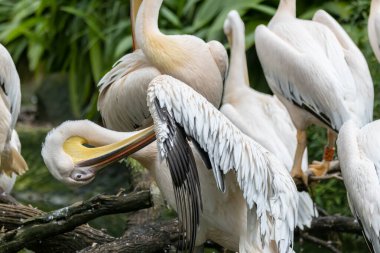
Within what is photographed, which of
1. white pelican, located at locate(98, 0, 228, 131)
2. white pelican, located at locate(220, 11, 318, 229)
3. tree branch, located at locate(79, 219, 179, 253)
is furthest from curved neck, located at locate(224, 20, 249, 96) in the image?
tree branch, located at locate(79, 219, 179, 253)

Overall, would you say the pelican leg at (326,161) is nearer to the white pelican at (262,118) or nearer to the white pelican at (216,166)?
the white pelican at (262,118)

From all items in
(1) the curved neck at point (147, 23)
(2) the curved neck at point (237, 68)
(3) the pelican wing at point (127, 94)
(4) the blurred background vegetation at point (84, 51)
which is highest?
(1) the curved neck at point (147, 23)

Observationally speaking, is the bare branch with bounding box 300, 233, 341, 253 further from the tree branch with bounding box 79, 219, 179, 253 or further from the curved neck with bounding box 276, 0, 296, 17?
the curved neck with bounding box 276, 0, 296, 17

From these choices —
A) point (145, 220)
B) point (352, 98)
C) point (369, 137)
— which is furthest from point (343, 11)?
point (369, 137)

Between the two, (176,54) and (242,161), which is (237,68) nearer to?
(176,54)

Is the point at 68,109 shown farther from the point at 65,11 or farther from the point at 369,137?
the point at 369,137

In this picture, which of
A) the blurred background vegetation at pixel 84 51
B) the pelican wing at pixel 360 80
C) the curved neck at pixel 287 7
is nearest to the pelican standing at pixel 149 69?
the pelican wing at pixel 360 80

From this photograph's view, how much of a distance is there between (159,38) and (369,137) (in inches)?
54.9

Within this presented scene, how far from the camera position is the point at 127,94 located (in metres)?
5.44

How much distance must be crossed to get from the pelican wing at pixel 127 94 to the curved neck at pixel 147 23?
18 cm

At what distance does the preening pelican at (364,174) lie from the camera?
406 cm

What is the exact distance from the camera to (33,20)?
34.8ft

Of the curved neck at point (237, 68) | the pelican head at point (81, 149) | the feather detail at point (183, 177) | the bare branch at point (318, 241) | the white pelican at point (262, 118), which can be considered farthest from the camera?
the curved neck at point (237, 68)

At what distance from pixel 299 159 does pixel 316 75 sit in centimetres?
54
